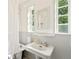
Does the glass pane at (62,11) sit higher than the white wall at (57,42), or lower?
higher

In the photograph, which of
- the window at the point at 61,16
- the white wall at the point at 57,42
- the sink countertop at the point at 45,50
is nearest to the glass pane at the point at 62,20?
the window at the point at 61,16

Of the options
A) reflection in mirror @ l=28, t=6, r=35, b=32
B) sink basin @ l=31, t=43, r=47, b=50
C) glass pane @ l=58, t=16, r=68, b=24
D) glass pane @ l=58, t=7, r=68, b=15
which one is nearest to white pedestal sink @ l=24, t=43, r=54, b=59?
sink basin @ l=31, t=43, r=47, b=50

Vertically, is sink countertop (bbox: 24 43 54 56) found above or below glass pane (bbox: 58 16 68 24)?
below

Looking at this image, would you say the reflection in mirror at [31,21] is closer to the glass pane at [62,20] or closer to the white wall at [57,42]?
the white wall at [57,42]

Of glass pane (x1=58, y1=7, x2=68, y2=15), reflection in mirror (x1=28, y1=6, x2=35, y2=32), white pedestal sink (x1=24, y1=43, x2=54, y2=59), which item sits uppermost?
glass pane (x1=58, y1=7, x2=68, y2=15)

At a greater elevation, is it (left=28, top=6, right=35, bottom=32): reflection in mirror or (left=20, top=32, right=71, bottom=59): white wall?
(left=28, top=6, right=35, bottom=32): reflection in mirror

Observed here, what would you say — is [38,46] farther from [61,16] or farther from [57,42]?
[61,16]

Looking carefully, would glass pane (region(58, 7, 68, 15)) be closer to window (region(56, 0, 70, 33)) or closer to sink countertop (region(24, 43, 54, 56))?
window (region(56, 0, 70, 33))

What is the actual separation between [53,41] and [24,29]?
0.36m

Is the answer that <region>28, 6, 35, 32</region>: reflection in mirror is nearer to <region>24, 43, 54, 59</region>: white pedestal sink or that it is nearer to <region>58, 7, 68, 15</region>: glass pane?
<region>24, 43, 54, 59</region>: white pedestal sink

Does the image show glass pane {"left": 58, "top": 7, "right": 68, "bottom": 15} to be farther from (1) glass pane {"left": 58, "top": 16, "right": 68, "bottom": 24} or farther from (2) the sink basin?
(2) the sink basin

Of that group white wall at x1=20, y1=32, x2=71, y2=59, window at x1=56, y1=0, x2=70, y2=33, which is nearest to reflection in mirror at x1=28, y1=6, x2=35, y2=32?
white wall at x1=20, y1=32, x2=71, y2=59

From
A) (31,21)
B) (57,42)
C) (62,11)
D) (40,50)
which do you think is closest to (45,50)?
(40,50)
